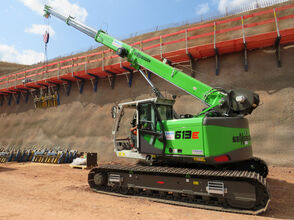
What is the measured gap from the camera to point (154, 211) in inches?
203

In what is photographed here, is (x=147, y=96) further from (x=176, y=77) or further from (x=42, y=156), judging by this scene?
(x=42, y=156)

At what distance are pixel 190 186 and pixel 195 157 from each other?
75cm

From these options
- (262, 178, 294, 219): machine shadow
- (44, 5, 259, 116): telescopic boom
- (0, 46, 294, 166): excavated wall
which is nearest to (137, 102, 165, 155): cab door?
(44, 5, 259, 116): telescopic boom

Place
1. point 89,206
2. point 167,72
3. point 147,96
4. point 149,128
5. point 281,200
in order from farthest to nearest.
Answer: point 147,96 < point 167,72 < point 149,128 < point 281,200 < point 89,206

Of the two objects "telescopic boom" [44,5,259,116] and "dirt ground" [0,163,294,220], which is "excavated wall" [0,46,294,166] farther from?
"telescopic boom" [44,5,259,116]

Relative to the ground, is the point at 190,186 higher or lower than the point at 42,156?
lower

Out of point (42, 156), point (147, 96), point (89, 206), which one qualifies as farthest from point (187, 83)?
point (42, 156)

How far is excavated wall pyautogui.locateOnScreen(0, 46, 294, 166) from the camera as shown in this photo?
10.5 meters

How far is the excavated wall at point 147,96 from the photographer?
10.5 m

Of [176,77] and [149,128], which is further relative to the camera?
[176,77]

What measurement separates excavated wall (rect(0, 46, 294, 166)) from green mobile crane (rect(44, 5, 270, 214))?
437 centimetres

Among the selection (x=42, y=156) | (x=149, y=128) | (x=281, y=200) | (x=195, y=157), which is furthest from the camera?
(x=42, y=156)

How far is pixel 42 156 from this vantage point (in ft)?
50.5

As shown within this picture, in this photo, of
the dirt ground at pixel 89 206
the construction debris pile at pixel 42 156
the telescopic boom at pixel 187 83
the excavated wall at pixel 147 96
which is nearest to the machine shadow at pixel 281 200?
the dirt ground at pixel 89 206
